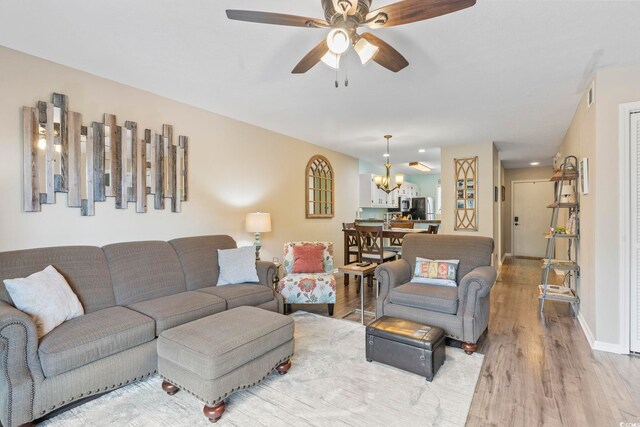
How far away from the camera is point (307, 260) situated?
3.96 metres

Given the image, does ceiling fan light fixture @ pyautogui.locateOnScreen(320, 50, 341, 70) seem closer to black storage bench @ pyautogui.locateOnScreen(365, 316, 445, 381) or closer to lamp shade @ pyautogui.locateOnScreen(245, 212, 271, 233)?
black storage bench @ pyautogui.locateOnScreen(365, 316, 445, 381)

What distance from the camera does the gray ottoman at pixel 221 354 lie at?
1837mm

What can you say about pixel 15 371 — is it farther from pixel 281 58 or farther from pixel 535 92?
pixel 535 92

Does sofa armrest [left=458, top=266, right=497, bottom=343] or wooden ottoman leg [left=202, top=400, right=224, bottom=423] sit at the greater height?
sofa armrest [left=458, top=266, right=497, bottom=343]

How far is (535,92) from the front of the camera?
3240 millimetres

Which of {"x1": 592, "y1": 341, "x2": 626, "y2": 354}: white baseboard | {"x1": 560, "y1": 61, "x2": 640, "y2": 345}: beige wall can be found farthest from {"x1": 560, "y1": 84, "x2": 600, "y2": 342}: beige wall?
{"x1": 592, "y1": 341, "x2": 626, "y2": 354}: white baseboard

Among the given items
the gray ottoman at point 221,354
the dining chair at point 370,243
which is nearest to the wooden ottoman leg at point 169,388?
the gray ottoman at point 221,354

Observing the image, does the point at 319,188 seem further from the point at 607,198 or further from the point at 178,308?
the point at 607,198

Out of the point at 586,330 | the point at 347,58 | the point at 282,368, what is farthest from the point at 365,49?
the point at 586,330

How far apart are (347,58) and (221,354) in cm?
234

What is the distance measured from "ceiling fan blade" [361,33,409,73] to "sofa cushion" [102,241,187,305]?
2.53 m

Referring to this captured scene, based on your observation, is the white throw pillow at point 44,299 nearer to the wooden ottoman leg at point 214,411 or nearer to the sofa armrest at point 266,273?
the wooden ottoman leg at point 214,411

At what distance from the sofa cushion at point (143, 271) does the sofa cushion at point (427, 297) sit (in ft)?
6.77

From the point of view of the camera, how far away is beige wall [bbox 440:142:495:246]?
5.40 meters
